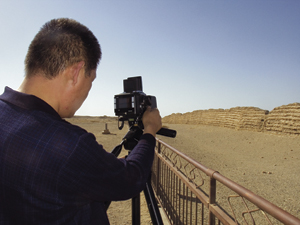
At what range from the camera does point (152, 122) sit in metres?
1.37

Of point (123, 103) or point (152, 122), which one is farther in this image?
point (123, 103)

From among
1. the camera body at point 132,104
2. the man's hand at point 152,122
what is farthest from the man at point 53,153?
the camera body at point 132,104

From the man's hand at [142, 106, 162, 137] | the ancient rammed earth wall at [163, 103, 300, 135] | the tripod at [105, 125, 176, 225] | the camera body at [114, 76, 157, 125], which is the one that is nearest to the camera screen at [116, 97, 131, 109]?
the camera body at [114, 76, 157, 125]

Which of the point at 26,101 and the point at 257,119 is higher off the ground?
the point at 257,119

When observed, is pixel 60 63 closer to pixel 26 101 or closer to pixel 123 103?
pixel 26 101

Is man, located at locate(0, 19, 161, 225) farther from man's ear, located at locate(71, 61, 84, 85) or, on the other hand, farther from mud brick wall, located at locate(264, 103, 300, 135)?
mud brick wall, located at locate(264, 103, 300, 135)

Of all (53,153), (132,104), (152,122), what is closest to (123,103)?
(132,104)

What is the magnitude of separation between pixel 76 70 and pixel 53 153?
16.6 inches

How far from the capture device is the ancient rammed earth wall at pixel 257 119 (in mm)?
17859

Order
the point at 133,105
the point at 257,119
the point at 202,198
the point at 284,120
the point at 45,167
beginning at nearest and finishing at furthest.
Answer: the point at 45,167, the point at 133,105, the point at 202,198, the point at 284,120, the point at 257,119

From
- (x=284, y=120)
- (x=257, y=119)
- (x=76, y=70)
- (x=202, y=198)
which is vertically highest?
(x=257, y=119)

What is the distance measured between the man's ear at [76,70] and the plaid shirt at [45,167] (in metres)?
0.19

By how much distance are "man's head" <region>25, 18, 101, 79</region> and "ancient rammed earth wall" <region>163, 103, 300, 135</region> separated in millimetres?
19467

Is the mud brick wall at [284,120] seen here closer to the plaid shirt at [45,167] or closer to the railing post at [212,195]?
the railing post at [212,195]
